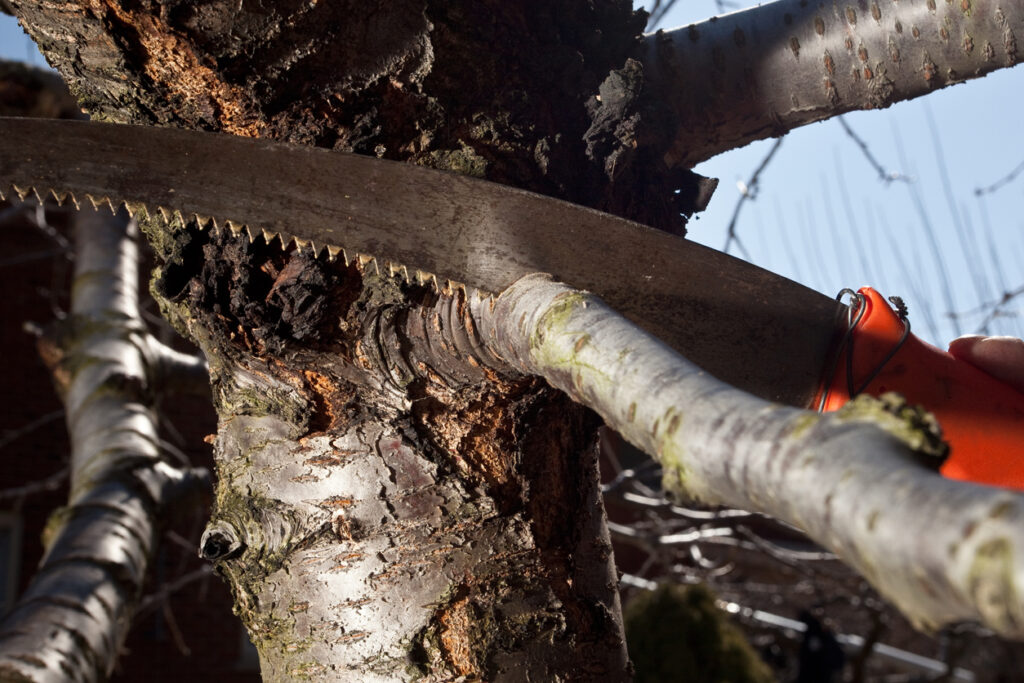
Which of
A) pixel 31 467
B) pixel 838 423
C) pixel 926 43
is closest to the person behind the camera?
pixel 838 423

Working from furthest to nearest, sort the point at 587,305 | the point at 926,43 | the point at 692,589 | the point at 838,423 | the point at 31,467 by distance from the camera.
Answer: the point at 31,467 < the point at 692,589 < the point at 926,43 < the point at 587,305 < the point at 838,423

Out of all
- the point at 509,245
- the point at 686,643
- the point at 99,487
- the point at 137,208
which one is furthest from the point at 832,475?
the point at 686,643

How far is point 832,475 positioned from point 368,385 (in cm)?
85

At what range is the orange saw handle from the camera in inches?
48.9

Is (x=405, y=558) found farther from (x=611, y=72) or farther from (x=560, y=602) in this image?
(x=611, y=72)

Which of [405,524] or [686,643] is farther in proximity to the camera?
[686,643]

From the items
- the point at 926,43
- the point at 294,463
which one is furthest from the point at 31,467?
the point at 926,43

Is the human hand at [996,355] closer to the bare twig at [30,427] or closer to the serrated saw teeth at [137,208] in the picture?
the serrated saw teeth at [137,208]

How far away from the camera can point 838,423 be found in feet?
2.02

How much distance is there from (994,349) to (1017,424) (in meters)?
0.15

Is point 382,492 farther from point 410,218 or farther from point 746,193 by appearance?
point 746,193

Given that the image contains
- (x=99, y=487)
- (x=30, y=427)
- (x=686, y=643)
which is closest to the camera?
(x=99, y=487)

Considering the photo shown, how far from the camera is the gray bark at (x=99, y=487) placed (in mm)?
2043

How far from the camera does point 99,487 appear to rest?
259 cm
